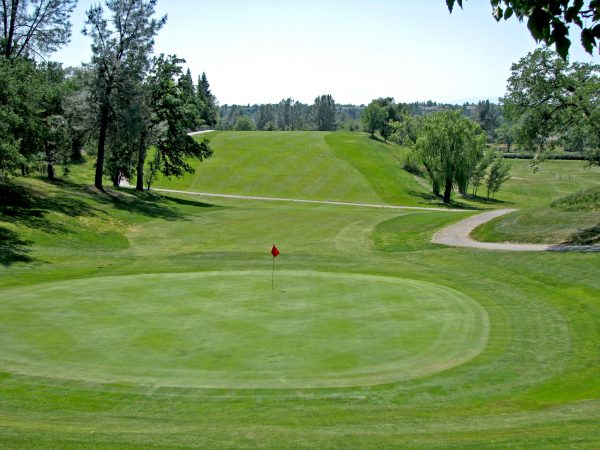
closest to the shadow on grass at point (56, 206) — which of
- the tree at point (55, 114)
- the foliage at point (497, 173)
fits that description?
the tree at point (55, 114)

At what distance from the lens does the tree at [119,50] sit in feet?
166

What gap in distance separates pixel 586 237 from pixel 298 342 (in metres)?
24.4

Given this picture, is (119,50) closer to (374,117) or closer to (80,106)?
(80,106)

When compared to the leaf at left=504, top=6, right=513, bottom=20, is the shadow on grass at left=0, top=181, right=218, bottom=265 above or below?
below

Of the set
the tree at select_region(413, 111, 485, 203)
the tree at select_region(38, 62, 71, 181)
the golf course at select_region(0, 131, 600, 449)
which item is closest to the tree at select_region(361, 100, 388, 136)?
the tree at select_region(413, 111, 485, 203)

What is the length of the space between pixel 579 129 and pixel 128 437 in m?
33.8

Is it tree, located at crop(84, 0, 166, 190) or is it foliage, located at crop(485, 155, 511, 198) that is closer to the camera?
tree, located at crop(84, 0, 166, 190)

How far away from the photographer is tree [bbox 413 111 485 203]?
74.1 m

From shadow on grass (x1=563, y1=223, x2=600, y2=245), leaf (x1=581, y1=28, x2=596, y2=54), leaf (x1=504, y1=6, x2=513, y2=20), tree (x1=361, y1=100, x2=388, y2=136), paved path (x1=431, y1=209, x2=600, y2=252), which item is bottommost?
paved path (x1=431, y1=209, x2=600, y2=252)

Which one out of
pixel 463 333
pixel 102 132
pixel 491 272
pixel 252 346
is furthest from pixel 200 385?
pixel 102 132

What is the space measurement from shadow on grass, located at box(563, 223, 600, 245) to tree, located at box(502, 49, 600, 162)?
5836 millimetres

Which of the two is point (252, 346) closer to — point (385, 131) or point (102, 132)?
point (102, 132)

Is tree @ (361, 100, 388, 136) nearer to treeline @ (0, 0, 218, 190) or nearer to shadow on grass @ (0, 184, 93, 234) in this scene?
treeline @ (0, 0, 218, 190)

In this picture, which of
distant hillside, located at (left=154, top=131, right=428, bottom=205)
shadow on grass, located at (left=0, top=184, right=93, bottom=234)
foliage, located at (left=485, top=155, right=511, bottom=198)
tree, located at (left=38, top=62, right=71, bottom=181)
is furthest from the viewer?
foliage, located at (left=485, top=155, right=511, bottom=198)
